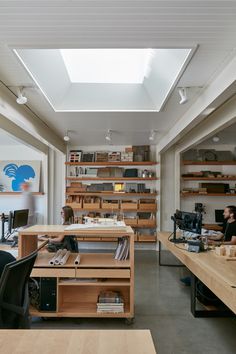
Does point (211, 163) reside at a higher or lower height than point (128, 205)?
higher

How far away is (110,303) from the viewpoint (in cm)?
320

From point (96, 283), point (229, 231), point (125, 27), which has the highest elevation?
point (125, 27)

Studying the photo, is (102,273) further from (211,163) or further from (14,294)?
(211,163)

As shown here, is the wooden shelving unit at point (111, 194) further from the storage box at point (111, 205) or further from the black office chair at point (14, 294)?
the black office chair at point (14, 294)

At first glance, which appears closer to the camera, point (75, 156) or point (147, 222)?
point (147, 222)

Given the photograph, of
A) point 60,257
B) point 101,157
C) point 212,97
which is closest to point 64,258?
point 60,257

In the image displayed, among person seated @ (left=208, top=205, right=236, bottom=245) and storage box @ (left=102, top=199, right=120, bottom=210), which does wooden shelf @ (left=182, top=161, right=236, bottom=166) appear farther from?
person seated @ (left=208, top=205, right=236, bottom=245)

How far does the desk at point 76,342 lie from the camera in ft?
3.96

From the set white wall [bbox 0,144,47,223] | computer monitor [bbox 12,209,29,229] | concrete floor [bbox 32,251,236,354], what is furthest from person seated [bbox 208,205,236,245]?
white wall [bbox 0,144,47,223]

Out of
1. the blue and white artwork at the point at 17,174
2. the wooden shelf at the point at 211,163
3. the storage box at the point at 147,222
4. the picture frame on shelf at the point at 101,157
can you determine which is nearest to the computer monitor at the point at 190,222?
the storage box at the point at 147,222

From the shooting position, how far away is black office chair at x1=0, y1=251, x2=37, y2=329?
1.78m

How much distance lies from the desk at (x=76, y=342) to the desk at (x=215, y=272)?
1169 millimetres

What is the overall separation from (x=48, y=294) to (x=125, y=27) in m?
2.83

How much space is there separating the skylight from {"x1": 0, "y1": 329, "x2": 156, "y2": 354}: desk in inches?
115
